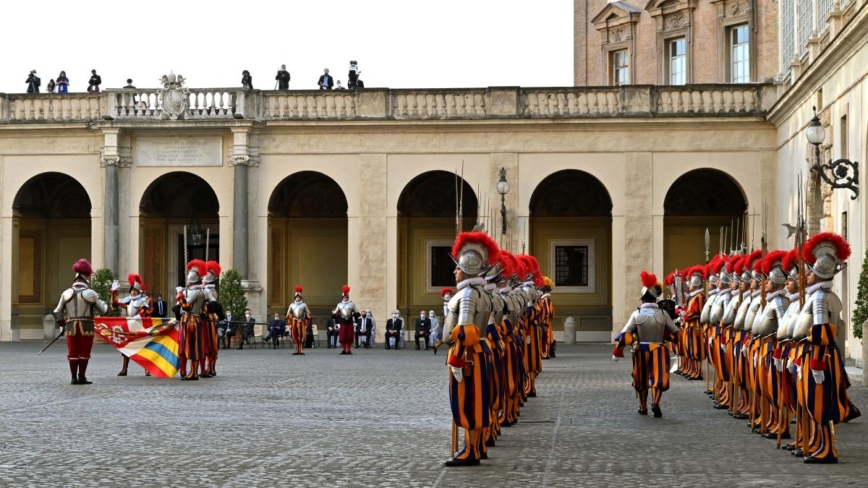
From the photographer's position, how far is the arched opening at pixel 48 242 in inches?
1741

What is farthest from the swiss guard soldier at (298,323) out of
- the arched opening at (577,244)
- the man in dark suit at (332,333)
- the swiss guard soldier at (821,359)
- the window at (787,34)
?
the swiss guard soldier at (821,359)

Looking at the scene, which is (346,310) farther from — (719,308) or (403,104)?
(719,308)

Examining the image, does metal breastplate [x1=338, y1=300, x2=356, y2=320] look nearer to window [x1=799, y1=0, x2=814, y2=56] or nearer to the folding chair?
the folding chair

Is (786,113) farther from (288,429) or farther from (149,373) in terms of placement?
(288,429)

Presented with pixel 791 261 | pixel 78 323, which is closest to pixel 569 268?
pixel 78 323

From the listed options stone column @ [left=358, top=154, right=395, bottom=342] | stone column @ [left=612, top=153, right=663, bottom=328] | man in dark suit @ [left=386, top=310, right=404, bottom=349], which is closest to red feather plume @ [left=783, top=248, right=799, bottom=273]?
man in dark suit @ [left=386, top=310, right=404, bottom=349]

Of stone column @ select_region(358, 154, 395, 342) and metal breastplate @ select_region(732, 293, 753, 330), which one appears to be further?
stone column @ select_region(358, 154, 395, 342)

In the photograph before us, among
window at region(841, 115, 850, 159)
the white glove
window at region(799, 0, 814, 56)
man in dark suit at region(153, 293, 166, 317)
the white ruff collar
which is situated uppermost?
window at region(799, 0, 814, 56)

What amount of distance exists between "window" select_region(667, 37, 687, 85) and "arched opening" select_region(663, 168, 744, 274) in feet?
14.9

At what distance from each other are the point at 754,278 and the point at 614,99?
23920mm

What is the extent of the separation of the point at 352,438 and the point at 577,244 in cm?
3052

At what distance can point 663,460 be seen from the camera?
457 inches

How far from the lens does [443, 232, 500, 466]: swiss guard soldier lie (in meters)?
11.4

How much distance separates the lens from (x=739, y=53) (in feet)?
142
